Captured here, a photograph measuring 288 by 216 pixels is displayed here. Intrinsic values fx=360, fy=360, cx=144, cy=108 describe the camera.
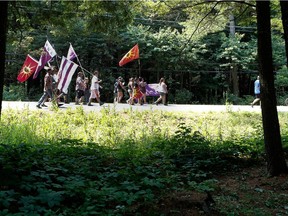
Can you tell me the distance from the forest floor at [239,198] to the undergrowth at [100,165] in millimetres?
220

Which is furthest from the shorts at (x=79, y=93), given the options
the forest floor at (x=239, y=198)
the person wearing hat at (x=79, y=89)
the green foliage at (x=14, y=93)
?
the forest floor at (x=239, y=198)

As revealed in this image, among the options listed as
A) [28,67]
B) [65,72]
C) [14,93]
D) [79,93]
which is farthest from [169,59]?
[65,72]

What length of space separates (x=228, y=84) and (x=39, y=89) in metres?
18.2

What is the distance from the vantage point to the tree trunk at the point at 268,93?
627 centimetres

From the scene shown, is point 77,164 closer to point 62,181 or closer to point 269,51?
point 62,181

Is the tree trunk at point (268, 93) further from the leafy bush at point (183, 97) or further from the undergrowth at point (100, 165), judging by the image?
the leafy bush at point (183, 97)

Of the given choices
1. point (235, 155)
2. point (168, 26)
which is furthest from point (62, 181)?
point (168, 26)

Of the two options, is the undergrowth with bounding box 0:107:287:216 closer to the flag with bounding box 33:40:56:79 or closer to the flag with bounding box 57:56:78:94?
the flag with bounding box 57:56:78:94

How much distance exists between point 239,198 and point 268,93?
208 centimetres

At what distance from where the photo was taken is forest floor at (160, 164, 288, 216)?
4.41 metres

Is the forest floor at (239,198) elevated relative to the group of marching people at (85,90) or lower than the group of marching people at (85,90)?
lower

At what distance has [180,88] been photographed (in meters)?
35.8

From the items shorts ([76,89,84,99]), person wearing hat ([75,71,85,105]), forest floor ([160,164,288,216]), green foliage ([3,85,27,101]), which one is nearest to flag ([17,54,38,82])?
person wearing hat ([75,71,85,105])

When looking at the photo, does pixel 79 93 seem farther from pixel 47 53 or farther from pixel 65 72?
pixel 47 53
